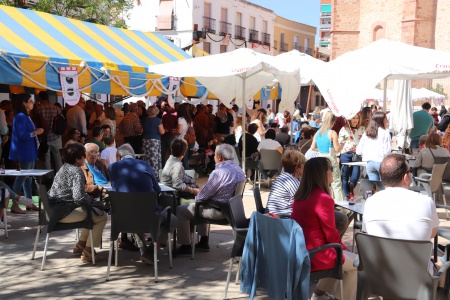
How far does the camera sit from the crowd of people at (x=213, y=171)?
432cm

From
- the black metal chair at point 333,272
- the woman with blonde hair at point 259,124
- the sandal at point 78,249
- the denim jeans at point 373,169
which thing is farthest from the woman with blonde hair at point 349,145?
the black metal chair at point 333,272

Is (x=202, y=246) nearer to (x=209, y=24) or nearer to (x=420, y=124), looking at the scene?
(x=420, y=124)

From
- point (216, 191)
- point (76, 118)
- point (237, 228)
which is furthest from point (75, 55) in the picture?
point (237, 228)

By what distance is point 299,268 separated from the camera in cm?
403

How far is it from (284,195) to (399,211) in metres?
1.63

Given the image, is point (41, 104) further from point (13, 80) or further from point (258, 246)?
point (258, 246)

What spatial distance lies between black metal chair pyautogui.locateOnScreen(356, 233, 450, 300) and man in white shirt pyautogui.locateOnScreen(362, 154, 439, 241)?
0.83 ft

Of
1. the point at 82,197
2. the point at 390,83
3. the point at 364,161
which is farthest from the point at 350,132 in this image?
the point at 390,83

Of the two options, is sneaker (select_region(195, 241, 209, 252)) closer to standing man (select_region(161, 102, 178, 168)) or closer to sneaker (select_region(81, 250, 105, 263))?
sneaker (select_region(81, 250, 105, 263))

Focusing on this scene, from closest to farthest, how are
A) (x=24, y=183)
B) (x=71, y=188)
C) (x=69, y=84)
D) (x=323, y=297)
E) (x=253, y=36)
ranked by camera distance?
(x=323, y=297), (x=71, y=188), (x=24, y=183), (x=69, y=84), (x=253, y=36)

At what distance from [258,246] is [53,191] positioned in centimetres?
248

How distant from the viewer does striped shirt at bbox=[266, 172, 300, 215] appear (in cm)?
546

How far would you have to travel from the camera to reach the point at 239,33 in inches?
1793

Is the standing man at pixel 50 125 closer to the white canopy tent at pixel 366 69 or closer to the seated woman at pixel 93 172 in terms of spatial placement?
the seated woman at pixel 93 172
